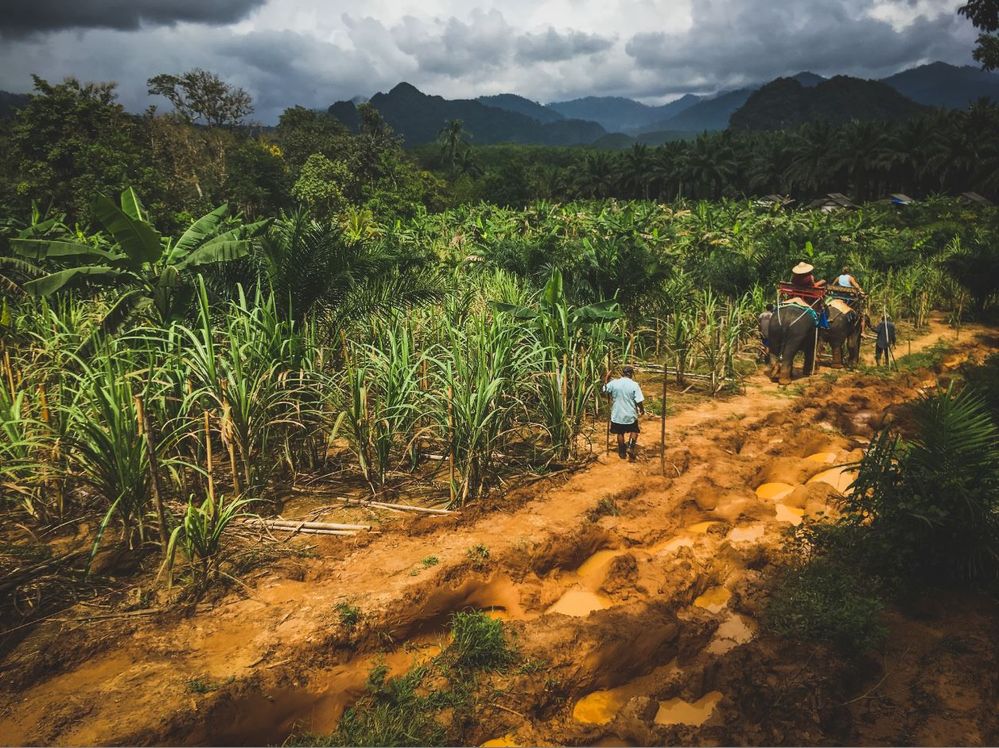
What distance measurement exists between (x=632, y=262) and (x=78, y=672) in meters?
6.88

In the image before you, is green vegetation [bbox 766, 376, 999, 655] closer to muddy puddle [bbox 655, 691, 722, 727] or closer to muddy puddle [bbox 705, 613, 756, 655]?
muddy puddle [bbox 705, 613, 756, 655]

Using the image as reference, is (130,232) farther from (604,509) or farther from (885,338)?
(885,338)

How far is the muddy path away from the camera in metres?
2.76

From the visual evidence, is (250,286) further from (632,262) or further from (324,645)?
(632,262)

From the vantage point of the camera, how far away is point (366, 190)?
1056 inches

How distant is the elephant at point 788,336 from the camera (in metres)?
7.75

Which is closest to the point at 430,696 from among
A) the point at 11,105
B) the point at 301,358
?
the point at 301,358

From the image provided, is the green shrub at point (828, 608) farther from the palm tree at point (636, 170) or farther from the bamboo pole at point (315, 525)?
the palm tree at point (636, 170)

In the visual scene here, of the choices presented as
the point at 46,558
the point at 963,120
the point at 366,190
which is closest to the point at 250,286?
the point at 46,558

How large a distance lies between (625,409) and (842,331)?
4.85m

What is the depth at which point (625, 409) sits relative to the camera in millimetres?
5219

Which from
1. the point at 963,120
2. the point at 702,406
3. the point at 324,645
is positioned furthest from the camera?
the point at 963,120

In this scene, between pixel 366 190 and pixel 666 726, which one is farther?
pixel 366 190

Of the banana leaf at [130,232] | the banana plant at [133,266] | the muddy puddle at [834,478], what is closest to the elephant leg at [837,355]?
the muddy puddle at [834,478]
